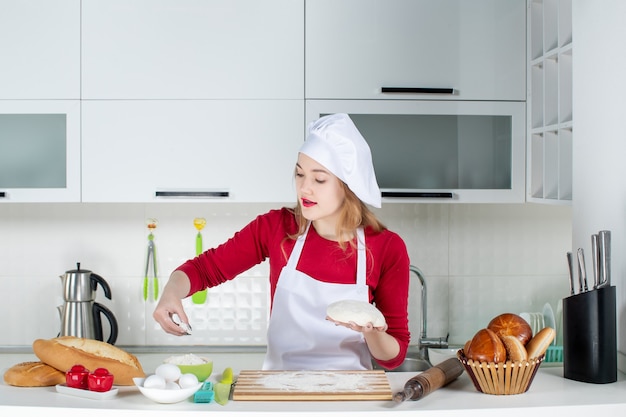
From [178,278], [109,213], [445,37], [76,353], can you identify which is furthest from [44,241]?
[445,37]

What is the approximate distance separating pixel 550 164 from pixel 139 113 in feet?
3.97

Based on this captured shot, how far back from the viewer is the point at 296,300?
186 centimetres

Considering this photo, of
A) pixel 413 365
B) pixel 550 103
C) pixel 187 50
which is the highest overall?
pixel 187 50

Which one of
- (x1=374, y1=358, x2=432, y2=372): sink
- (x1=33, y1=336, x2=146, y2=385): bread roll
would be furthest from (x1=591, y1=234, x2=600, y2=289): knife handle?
(x1=374, y1=358, x2=432, y2=372): sink

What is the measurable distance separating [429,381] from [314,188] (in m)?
0.53

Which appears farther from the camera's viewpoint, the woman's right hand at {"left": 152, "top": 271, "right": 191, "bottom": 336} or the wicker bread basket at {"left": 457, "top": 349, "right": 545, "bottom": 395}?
the woman's right hand at {"left": 152, "top": 271, "right": 191, "bottom": 336}

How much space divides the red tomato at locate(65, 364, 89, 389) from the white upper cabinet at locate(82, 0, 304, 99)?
3.50 ft

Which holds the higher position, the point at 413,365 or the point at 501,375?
the point at 501,375

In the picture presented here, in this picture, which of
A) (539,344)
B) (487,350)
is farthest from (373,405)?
(539,344)

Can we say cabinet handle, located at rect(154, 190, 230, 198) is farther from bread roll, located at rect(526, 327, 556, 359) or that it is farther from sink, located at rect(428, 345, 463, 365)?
bread roll, located at rect(526, 327, 556, 359)

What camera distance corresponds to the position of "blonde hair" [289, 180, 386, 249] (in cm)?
179

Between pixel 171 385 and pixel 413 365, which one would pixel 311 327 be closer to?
pixel 171 385

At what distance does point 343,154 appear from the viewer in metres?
1.70

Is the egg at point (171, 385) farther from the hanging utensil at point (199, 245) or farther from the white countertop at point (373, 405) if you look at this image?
the hanging utensil at point (199, 245)
